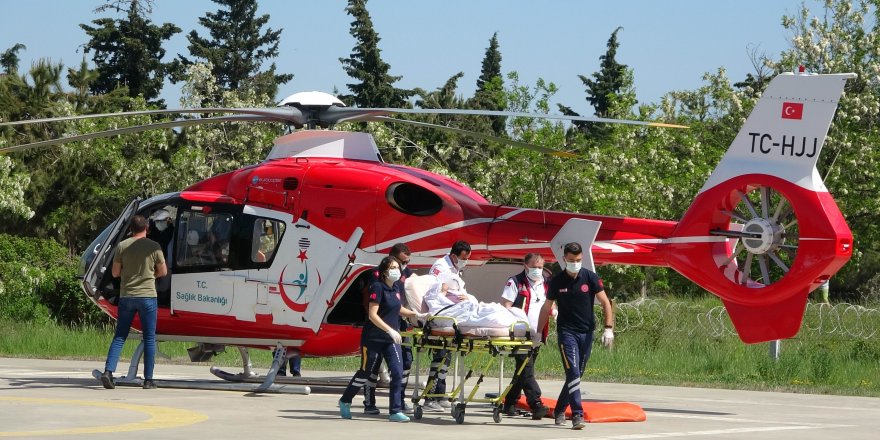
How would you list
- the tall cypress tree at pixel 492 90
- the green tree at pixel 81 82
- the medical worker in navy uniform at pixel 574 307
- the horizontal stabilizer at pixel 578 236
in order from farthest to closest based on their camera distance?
the tall cypress tree at pixel 492 90 → the green tree at pixel 81 82 → the horizontal stabilizer at pixel 578 236 → the medical worker in navy uniform at pixel 574 307

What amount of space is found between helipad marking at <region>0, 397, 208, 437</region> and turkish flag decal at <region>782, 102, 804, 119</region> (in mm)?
7953

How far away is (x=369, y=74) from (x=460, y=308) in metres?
51.8

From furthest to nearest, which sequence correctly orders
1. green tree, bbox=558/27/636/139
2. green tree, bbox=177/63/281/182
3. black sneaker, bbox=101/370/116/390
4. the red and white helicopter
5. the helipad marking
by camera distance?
green tree, bbox=558/27/636/139, green tree, bbox=177/63/281/182, black sneaker, bbox=101/370/116/390, the red and white helicopter, the helipad marking

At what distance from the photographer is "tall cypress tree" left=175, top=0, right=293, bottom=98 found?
6981 centimetres

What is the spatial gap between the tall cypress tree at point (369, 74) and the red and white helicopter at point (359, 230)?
1815 inches

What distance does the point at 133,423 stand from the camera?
41.8 ft

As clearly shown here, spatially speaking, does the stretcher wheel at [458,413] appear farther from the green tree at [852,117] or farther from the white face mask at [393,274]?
the green tree at [852,117]

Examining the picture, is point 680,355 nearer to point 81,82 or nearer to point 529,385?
point 529,385

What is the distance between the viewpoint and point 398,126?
154ft

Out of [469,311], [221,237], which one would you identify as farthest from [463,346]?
[221,237]

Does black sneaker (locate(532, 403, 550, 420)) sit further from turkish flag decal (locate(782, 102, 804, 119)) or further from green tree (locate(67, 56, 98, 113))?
green tree (locate(67, 56, 98, 113))

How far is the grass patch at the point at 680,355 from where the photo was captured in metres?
21.2

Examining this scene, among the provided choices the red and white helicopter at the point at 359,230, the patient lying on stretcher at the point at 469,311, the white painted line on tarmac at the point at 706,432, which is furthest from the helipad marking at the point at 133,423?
the white painted line on tarmac at the point at 706,432

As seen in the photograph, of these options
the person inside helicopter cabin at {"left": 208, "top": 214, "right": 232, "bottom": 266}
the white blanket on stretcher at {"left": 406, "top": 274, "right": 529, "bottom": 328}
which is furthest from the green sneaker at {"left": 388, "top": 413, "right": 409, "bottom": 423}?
the person inside helicopter cabin at {"left": 208, "top": 214, "right": 232, "bottom": 266}
